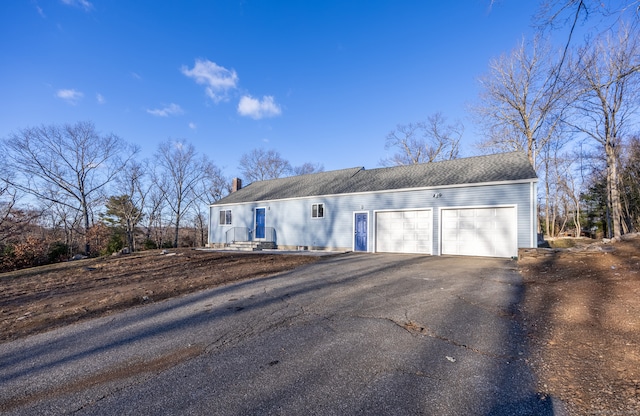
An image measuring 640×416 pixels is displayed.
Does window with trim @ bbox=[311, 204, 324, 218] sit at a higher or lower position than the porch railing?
higher

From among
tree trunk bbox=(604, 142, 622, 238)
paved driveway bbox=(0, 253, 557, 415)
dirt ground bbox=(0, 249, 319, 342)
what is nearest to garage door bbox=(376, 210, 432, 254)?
dirt ground bbox=(0, 249, 319, 342)

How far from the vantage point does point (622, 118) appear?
723 inches

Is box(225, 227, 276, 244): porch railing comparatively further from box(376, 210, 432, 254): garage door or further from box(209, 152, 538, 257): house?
box(376, 210, 432, 254): garage door

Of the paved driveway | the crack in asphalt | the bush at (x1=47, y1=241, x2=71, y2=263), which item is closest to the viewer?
the paved driveway

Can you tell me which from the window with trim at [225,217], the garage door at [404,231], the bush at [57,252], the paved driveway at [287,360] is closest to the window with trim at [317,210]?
the garage door at [404,231]

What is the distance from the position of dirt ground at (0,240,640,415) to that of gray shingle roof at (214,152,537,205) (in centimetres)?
421

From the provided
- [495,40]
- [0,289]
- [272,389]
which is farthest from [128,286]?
[495,40]

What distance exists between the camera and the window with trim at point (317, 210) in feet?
51.4

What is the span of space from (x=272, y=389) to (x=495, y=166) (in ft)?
43.4

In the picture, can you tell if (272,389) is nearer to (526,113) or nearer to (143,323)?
(143,323)

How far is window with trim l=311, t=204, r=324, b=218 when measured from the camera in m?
15.7

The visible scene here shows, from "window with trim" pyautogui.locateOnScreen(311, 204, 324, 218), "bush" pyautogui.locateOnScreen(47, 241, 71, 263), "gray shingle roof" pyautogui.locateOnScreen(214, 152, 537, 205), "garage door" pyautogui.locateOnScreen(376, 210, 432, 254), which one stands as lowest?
"bush" pyautogui.locateOnScreen(47, 241, 71, 263)

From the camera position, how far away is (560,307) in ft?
14.5

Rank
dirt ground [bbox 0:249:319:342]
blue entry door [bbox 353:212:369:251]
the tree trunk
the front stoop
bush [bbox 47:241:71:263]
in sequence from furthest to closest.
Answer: the tree trunk < bush [bbox 47:241:71:263] < the front stoop < blue entry door [bbox 353:212:369:251] < dirt ground [bbox 0:249:319:342]
